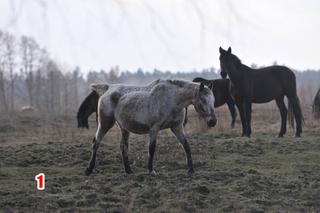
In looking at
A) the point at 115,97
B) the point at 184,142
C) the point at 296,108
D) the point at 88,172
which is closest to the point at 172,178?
the point at 184,142

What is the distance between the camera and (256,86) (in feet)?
50.5

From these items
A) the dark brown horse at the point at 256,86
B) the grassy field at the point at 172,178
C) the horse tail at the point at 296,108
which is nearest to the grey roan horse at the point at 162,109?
the grassy field at the point at 172,178

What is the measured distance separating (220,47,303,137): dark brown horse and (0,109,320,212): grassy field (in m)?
1.78

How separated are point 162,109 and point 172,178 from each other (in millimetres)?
1195

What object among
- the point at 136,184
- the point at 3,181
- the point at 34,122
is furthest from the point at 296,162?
the point at 34,122

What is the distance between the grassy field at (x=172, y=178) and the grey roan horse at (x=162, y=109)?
0.69 meters

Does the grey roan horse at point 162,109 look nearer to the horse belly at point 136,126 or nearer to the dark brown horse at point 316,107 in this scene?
the horse belly at point 136,126

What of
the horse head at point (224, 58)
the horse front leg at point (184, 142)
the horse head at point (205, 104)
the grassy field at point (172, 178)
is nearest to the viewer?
the grassy field at point (172, 178)

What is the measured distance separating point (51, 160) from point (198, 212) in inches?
201

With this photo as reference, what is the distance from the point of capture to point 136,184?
7.83m

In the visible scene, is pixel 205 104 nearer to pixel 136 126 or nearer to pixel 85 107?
pixel 136 126

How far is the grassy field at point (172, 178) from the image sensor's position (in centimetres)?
672

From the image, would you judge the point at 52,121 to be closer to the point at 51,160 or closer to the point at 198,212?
the point at 51,160

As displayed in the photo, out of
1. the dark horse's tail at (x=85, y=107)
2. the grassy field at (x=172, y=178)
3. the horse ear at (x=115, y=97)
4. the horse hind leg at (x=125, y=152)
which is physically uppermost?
the horse ear at (x=115, y=97)
